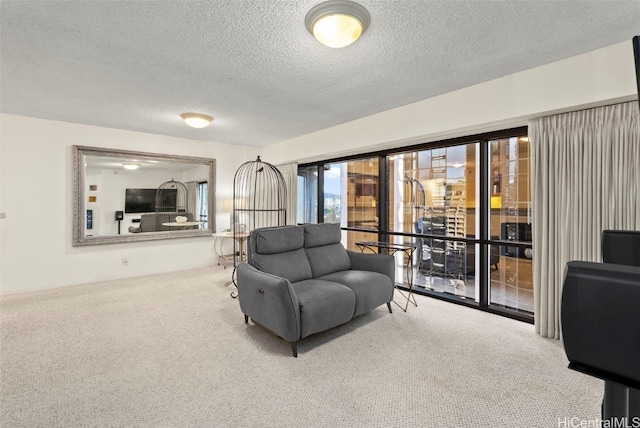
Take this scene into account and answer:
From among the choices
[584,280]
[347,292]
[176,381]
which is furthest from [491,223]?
[176,381]

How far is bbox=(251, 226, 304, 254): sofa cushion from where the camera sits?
9.77 ft

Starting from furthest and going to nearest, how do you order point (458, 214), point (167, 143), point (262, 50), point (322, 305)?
point (167, 143), point (458, 214), point (322, 305), point (262, 50)

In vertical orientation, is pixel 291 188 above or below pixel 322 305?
above

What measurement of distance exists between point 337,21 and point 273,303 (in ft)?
6.84

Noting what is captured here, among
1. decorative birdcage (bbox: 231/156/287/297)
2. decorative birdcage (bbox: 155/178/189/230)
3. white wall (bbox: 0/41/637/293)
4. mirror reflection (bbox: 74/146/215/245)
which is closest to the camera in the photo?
white wall (bbox: 0/41/637/293)

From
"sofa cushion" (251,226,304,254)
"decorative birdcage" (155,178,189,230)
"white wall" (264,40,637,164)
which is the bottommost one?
"sofa cushion" (251,226,304,254)

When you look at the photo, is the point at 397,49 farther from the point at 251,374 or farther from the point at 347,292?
the point at 251,374

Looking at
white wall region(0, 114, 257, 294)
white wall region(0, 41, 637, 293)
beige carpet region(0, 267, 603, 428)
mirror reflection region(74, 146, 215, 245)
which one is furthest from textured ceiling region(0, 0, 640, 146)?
beige carpet region(0, 267, 603, 428)

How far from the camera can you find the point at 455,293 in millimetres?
3758

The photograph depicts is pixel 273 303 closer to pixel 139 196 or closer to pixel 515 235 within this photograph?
pixel 515 235

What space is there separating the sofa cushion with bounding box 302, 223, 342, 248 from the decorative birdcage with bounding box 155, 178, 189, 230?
3093mm

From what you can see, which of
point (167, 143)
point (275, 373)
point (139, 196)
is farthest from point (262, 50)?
point (139, 196)

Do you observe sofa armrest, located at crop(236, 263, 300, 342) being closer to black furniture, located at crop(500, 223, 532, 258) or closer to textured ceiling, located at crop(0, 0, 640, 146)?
textured ceiling, located at crop(0, 0, 640, 146)

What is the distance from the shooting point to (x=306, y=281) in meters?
2.97
